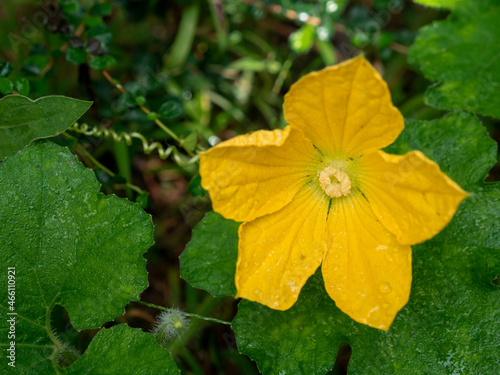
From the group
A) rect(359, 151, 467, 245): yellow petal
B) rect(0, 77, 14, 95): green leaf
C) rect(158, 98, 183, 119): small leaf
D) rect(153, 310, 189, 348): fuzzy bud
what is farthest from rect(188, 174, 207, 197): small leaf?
rect(0, 77, 14, 95): green leaf

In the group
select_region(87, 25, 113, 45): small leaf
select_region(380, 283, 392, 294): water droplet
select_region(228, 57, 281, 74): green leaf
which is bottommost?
select_region(228, 57, 281, 74): green leaf

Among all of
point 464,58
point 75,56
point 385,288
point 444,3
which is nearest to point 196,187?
point 75,56

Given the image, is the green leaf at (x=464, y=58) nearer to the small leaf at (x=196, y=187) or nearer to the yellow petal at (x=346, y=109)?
the yellow petal at (x=346, y=109)

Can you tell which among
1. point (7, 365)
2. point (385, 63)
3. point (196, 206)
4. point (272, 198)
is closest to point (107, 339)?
point (7, 365)

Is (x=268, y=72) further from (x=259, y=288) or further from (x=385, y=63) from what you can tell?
(x=259, y=288)

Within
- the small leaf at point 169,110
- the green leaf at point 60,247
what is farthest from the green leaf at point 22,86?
the small leaf at point 169,110

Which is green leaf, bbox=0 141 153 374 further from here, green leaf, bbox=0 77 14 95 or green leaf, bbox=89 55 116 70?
green leaf, bbox=89 55 116 70

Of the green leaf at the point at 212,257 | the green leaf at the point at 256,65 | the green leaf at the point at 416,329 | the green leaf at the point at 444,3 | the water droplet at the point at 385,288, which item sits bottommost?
the green leaf at the point at 416,329
